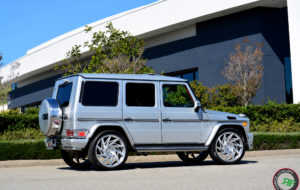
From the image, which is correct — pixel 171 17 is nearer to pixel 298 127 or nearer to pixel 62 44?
pixel 298 127

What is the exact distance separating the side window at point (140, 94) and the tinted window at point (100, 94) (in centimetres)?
30

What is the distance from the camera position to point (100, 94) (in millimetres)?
10289

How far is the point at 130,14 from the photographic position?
32.0 metres

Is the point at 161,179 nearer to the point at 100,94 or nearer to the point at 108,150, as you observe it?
the point at 108,150

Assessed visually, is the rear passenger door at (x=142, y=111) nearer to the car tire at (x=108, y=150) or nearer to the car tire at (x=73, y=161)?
the car tire at (x=108, y=150)

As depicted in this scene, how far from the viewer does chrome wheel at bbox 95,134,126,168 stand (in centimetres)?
1002

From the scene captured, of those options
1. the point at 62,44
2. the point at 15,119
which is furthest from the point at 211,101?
the point at 62,44

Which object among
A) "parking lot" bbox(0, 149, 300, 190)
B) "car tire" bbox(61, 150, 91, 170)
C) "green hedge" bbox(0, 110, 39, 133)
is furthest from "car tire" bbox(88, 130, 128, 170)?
"green hedge" bbox(0, 110, 39, 133)

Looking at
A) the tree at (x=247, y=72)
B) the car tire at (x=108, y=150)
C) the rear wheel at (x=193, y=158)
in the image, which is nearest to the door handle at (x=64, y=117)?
the car tire at (x=108, y=150)

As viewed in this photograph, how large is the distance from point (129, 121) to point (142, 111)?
1.31ft

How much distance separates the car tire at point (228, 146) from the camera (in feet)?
36.6

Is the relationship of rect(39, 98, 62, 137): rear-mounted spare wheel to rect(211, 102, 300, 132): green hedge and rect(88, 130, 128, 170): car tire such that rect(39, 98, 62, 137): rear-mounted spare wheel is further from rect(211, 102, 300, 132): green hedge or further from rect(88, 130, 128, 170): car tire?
rect(211, 102, 300, 132): green hedge

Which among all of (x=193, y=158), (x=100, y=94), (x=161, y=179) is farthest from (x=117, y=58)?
(x=161, y=179)

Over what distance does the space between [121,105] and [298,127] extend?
10911 mm
